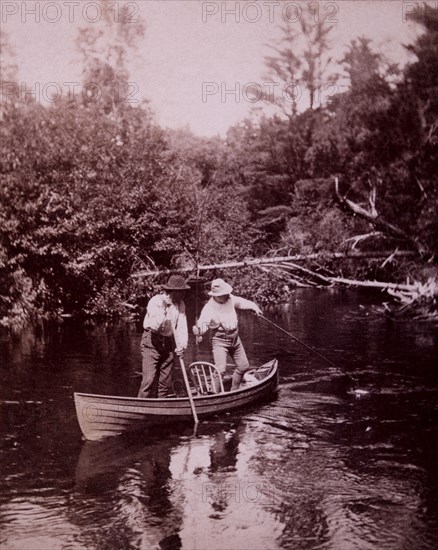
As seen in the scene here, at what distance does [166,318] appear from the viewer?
9.25 m

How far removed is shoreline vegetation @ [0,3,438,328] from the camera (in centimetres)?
1809

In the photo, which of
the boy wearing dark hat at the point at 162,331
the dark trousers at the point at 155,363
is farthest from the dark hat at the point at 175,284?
the dark trousers at the point at 155,363

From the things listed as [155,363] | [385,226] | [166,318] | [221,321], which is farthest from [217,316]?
[385,226]

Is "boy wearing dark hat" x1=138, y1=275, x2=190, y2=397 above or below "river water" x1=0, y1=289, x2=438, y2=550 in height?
above

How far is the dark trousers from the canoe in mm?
452

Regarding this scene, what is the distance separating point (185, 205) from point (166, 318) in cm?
1721

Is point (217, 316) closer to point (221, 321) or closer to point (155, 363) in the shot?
point (221, 321)

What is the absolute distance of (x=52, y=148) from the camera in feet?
65.0

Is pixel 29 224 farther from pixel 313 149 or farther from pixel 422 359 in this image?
pixel 313 149

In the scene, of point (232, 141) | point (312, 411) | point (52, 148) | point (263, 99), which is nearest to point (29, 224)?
point (52, 148)

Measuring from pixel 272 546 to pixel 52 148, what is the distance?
651 inches

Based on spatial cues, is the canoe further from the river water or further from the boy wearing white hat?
the boy wearing white hat

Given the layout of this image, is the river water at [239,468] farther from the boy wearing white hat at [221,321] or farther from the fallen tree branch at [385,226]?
the fallen tree branch at [385,226]

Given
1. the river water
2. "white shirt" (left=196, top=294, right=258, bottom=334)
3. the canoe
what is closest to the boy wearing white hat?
"white shirt" (left=196, top=294, right=258, bottom=334)
